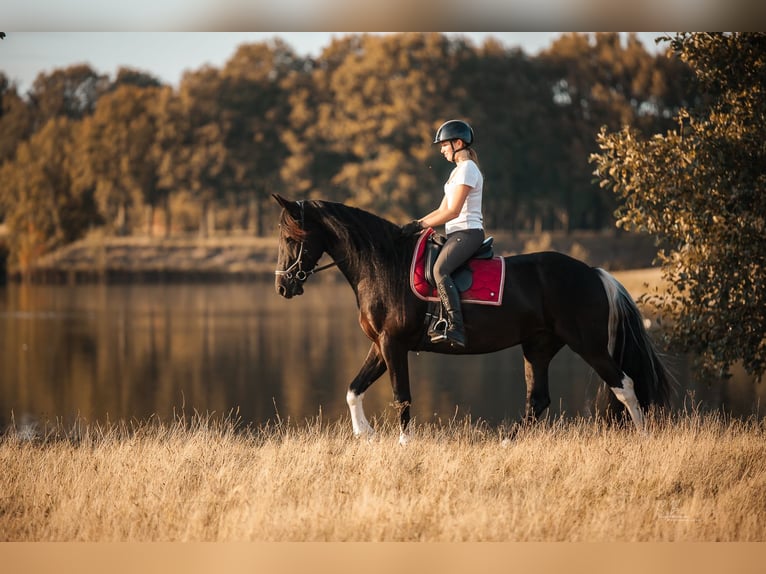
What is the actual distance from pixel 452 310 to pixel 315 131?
30.5 metres

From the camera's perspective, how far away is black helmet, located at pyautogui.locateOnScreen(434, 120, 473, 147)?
19.6 feet

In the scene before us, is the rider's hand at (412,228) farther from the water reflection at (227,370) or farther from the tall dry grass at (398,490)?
the water reflection at (227,370)

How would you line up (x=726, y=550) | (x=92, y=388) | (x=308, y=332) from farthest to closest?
(x=308, y=332) → (x=92, y=388) → (x=726, y=550)

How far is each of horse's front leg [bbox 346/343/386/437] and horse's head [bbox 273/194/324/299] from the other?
0.65 metres

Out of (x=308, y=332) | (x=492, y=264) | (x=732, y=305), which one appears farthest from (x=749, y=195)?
(x=308, y=332)

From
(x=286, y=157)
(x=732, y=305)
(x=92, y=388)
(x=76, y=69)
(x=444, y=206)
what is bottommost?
(x=92, y=388)

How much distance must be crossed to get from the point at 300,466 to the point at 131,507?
1009 mm

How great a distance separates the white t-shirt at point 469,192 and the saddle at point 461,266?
11 cm

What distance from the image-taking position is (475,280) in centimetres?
621

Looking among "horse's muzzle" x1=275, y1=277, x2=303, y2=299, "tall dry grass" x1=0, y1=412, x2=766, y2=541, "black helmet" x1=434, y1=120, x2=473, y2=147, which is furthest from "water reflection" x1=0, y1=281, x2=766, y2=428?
"horse's muzzle" x1=275, y1=277, x2=303, y2=299

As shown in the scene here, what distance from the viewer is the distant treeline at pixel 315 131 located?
32.4 m

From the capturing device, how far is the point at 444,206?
603cm

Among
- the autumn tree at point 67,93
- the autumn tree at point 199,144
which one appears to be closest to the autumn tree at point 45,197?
the autumn tree at point 67,93

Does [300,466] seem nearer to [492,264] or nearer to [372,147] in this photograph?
[492,264]
